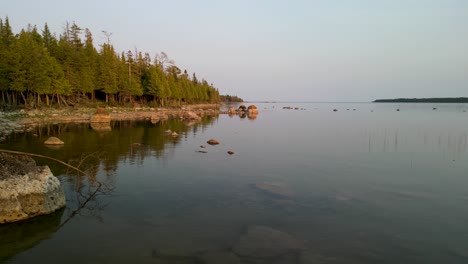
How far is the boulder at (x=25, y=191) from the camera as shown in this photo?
10.1 metres

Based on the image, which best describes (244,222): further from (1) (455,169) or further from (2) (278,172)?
(1) (455,169)

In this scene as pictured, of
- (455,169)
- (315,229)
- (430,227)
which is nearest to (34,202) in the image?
(315,229)

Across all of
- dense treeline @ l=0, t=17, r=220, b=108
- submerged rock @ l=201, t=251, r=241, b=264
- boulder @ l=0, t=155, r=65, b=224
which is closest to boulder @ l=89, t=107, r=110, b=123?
dense treeline @ l=0, t=17, r=220, b=108

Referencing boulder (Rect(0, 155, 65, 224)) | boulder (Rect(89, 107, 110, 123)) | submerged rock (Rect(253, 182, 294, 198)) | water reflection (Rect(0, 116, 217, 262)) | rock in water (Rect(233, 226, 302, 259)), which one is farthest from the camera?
boulder (Rect(89, 107, 110, 123))

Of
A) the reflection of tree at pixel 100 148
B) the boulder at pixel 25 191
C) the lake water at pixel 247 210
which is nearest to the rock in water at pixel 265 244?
Result: the lake water at pixel 247 210

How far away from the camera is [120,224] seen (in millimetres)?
10594

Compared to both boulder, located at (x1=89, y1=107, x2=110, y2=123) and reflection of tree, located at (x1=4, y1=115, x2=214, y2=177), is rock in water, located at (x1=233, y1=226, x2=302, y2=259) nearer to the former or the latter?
reflection of tree, located at (x1=4, y1=115, x2=214, y2=177)

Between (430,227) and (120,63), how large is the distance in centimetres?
7864

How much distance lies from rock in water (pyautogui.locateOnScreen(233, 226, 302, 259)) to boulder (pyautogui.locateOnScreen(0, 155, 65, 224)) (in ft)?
22.6

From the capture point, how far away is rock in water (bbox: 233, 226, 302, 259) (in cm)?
873

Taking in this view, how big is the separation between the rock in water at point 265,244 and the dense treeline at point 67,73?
50430mm

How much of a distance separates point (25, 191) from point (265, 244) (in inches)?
316

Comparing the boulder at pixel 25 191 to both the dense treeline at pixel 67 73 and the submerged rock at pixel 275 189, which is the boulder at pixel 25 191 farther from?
the dense treeline at pixel 67 73

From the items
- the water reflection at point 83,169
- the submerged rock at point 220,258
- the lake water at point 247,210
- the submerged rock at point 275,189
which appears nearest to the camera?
the submerged rock at point 220,258
